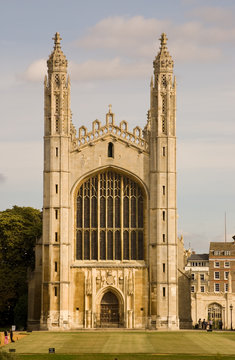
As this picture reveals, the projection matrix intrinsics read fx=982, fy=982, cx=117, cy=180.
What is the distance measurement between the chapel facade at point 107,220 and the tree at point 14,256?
5.49 meters

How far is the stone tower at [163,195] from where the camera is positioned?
70688mm

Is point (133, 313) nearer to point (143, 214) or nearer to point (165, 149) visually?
point (143, 214)

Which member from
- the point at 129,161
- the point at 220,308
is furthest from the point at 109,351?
the point at 220,308

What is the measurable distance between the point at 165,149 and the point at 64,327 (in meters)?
14.9

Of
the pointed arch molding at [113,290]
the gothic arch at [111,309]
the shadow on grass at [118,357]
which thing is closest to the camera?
the shadow on grass at [118,357]

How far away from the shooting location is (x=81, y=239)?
237 feet

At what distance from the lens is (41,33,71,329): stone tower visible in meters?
70.3

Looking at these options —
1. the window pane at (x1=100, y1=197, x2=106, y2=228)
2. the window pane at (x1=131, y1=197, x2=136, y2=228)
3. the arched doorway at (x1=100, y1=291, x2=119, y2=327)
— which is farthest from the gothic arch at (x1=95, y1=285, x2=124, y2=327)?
the window pane at (x1=131, y1=197, x2=136, y2=228)

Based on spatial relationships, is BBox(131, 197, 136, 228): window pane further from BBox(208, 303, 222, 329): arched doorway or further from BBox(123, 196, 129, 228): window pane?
BBox(208, 303, 222, 329): arched doorway

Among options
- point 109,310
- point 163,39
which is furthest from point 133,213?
point 163,39

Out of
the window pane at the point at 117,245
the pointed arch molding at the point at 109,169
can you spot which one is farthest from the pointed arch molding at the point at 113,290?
the pointed arch molding at the point at 109,169

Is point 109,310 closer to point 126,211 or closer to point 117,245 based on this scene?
point 117,245

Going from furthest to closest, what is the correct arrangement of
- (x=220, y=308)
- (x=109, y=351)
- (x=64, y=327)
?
(x=220, y=308) → (x=64, y=327) → (x=109, y=351)

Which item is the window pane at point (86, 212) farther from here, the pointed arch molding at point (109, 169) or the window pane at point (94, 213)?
the pointed arch molding at point (109, 169)
